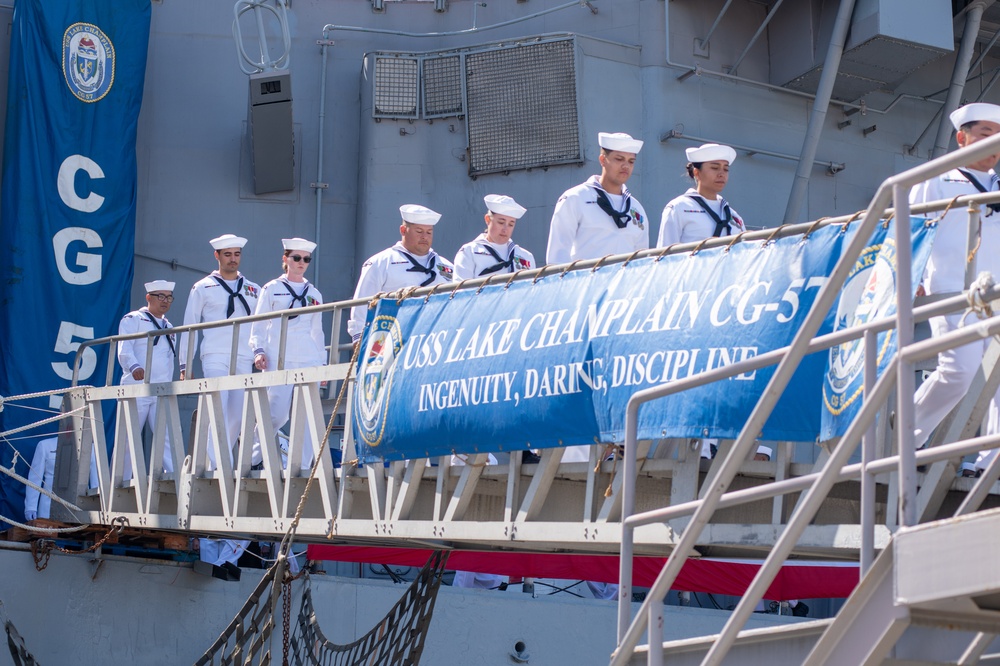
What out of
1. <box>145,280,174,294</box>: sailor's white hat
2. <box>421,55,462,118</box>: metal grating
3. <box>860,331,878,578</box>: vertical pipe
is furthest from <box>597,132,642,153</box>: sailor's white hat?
<box>421,55,462,118</box>: metal grating

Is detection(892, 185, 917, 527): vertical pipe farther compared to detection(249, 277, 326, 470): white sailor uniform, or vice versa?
detection(249, 277, 326, 470): white sailor uniform

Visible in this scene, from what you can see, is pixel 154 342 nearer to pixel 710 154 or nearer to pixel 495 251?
pixel 495 251

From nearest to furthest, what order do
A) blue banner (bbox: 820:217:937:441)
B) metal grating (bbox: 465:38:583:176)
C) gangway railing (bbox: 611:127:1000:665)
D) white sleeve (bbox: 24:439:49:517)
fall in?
gangway railing (bbox: 611:127:1000:665) < blue banner (bbox: 820:217:937:441) < white sleeve (bbox: 24:439:49:517) < metal grating (bbox: 465:38:583:176)

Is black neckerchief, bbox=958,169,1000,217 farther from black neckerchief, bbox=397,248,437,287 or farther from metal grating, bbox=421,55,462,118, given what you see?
metal grating, bbox=421,55,462,118

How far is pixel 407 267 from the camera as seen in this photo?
29.7 feet

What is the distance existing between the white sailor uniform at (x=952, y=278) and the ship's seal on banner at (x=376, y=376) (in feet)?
8.95

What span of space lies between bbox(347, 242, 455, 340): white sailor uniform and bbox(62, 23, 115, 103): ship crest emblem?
5.77 m

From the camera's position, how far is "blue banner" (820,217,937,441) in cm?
459

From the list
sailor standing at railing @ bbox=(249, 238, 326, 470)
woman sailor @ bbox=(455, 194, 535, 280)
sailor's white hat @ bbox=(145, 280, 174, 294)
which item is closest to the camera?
woman sailor @ bbox=(455, 194, 535, 280)

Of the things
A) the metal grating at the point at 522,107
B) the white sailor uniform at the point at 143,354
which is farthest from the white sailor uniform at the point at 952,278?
the metal grating at the point at 522,107

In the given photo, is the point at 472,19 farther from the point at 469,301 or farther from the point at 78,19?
the point at 469,301

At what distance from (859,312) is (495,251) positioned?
424 cm

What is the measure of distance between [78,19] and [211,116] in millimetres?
1637

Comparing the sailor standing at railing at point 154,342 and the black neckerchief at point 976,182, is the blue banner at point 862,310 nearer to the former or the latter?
the black neckerchief at point 976,182
